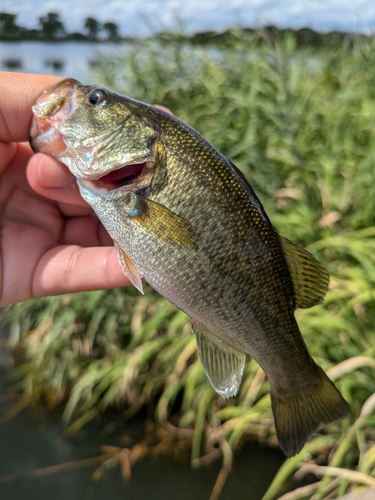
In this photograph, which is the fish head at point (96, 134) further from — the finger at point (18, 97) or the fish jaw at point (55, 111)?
the finger at point (18, 97)

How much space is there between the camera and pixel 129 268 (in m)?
1.42

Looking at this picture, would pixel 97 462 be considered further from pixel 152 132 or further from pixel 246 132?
pixel 152 132

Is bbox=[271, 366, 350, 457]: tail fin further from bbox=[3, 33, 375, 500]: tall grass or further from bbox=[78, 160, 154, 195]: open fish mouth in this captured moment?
bbox=[3, 33, 375, 500]: tall grass

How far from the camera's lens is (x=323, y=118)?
11.6 feet

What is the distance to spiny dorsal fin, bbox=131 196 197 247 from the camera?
4.33ft

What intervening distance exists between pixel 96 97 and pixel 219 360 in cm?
94

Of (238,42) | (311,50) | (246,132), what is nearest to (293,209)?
(246,132)


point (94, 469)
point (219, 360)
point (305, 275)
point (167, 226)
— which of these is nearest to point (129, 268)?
point (167, 226)

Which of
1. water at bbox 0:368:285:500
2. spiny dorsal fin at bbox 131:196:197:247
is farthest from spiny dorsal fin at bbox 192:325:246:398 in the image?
water at bbox 0:368:285:500

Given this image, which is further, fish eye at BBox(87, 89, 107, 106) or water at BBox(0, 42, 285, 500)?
water at BBox(0, 42, 285, 500)

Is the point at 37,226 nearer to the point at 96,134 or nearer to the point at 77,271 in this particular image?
the point at 77,271

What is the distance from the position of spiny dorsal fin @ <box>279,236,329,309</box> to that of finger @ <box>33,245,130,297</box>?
68 cm

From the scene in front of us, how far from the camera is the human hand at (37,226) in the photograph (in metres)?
1.60

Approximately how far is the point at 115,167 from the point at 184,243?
34cm
